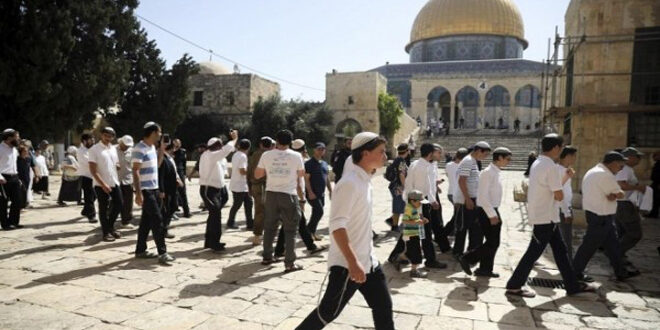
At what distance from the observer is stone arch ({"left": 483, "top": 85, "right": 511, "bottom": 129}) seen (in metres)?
38.3

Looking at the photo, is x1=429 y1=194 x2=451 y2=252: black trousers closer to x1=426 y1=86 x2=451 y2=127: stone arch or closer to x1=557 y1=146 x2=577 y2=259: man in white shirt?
x1=557 y1=146 x2=577 y2=259: man in white shirt

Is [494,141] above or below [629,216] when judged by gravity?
above

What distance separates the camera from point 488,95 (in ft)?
127

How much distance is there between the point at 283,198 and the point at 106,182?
3.22 m

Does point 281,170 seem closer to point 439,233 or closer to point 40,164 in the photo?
point 439,233

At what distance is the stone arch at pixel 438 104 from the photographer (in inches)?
1558

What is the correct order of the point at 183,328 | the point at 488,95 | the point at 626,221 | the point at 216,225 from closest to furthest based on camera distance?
the point at 183,328 → the point at 626,221 → the point at 216,225 → the point at 488,95

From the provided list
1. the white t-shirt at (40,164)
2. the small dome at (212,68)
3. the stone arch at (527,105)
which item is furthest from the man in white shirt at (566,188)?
the small dome at (212,68)

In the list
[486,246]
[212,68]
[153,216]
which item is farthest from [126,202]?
[212,68]

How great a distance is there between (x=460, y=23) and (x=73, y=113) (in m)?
37.3

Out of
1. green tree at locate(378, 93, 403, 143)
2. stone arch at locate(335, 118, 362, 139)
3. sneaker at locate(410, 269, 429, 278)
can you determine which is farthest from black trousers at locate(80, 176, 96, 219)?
green tree at locate(378, 93, 403, 143)

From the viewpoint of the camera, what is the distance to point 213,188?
6172 mm

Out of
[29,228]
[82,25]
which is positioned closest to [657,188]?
[29,228]

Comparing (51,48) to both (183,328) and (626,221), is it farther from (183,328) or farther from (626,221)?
(626,221)
